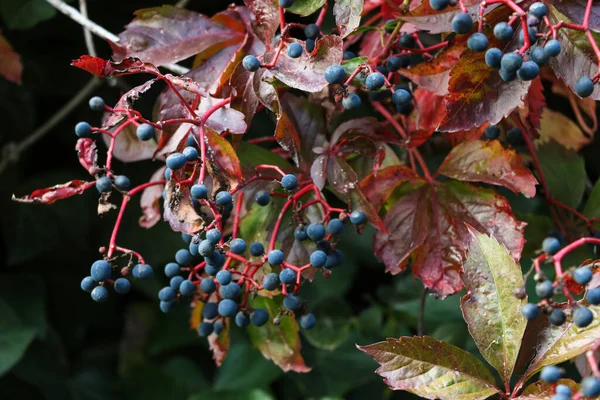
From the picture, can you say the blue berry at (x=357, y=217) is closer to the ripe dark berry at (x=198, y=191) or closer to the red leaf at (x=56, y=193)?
the ripe dark berry at (x=198, y=191)

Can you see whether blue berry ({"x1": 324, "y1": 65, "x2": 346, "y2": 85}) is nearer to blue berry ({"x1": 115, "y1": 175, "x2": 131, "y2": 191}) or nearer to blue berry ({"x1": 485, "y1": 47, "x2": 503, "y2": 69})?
blue berry ({"x1": 485, "y1": 47, "x2": 503, "y2": 69})

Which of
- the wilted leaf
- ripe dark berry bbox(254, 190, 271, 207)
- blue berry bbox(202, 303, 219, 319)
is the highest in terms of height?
the wilted leaf

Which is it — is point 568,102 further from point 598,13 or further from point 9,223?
point 9,223

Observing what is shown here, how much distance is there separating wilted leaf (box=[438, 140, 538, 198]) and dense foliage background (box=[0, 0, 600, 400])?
0.41 meters

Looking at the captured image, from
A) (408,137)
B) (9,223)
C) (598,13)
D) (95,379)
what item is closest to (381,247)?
→ (408,137)

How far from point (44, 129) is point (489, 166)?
1.11m

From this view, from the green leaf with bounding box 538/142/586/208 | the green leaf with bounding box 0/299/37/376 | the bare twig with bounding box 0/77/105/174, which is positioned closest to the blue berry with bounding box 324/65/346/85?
the green leaf with bounding box 538/142/586/208

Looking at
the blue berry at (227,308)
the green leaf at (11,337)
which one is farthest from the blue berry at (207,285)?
the green leaf at (11,337)

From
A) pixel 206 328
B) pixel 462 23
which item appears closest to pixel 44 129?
pixel 206 328

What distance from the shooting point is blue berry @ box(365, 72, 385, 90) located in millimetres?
827

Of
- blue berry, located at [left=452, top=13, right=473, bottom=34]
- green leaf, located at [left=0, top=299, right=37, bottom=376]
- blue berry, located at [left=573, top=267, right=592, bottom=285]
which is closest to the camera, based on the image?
blue berry, located at [left=573, top=267, right=592, bottom=285]

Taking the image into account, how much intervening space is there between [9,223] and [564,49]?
1.35 meters

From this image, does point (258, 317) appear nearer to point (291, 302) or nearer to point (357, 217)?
point (291, 302)

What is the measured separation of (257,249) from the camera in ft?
3.10
